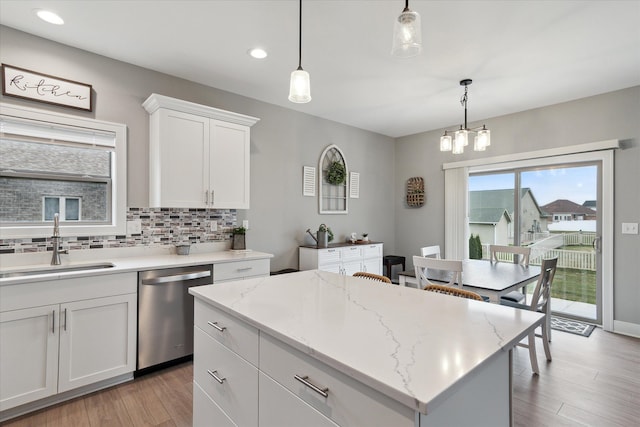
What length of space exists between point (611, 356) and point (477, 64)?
9.70ft

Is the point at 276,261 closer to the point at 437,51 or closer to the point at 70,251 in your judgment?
the point at 70,251

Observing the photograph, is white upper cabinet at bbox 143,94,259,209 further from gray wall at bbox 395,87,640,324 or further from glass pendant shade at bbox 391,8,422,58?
gray wall at bbox 395,87,640,324

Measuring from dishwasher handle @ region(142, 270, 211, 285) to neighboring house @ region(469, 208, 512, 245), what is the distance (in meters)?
3.95

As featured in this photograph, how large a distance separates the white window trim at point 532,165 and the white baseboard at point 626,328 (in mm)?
34

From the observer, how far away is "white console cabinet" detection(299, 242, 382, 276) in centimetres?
404

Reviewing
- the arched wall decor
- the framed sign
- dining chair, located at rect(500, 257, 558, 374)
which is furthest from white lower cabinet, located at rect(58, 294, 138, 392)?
dining chair, located at rect(500, 257, 558, 374)

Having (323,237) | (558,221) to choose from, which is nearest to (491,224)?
(558,221)

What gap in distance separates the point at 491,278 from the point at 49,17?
3.93 m

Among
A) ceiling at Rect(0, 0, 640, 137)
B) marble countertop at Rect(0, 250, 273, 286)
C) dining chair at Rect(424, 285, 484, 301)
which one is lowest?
dining chair at Rect(424, 285, 484, 301)

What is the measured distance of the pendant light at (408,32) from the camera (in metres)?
1.33

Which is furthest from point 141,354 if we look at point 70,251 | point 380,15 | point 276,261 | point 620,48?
point 620,48

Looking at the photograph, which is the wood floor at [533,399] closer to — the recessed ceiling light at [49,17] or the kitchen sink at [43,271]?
the kitchen sink at [43,271]

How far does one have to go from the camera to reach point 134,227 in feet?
9.68

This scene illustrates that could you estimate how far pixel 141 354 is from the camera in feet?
8.21
